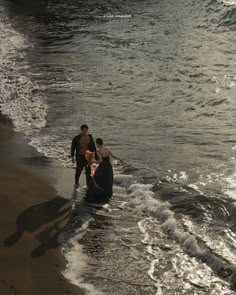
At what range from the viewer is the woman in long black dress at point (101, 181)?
41.0 ft

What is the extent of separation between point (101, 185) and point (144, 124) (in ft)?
18.5

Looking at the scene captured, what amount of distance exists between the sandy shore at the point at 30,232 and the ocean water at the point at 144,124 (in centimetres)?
28

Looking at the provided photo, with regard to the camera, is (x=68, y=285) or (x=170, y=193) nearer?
(x=68, y=285)

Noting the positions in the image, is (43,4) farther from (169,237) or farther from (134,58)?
(169,237)

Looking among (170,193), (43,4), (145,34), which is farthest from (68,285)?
(43,4)

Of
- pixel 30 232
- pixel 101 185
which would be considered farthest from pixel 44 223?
pixel 101 185

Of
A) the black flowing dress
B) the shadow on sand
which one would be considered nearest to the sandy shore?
the shadow on sand

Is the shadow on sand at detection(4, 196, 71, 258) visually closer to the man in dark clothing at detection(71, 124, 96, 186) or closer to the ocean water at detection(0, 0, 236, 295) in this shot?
the ocean water at detection(0, 0, 236, 295)

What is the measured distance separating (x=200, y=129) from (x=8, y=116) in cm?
607

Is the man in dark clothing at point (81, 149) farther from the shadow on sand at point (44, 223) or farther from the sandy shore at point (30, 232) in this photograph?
the shadow on sand at point (44, 223)

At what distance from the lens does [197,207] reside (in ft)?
39.5

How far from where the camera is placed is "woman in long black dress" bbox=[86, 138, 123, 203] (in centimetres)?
Result: 1249

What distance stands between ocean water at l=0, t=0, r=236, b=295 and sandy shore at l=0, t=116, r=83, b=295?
0.91 ft

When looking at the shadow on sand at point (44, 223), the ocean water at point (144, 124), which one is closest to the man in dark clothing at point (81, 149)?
the ocean water at point (144, 124)
